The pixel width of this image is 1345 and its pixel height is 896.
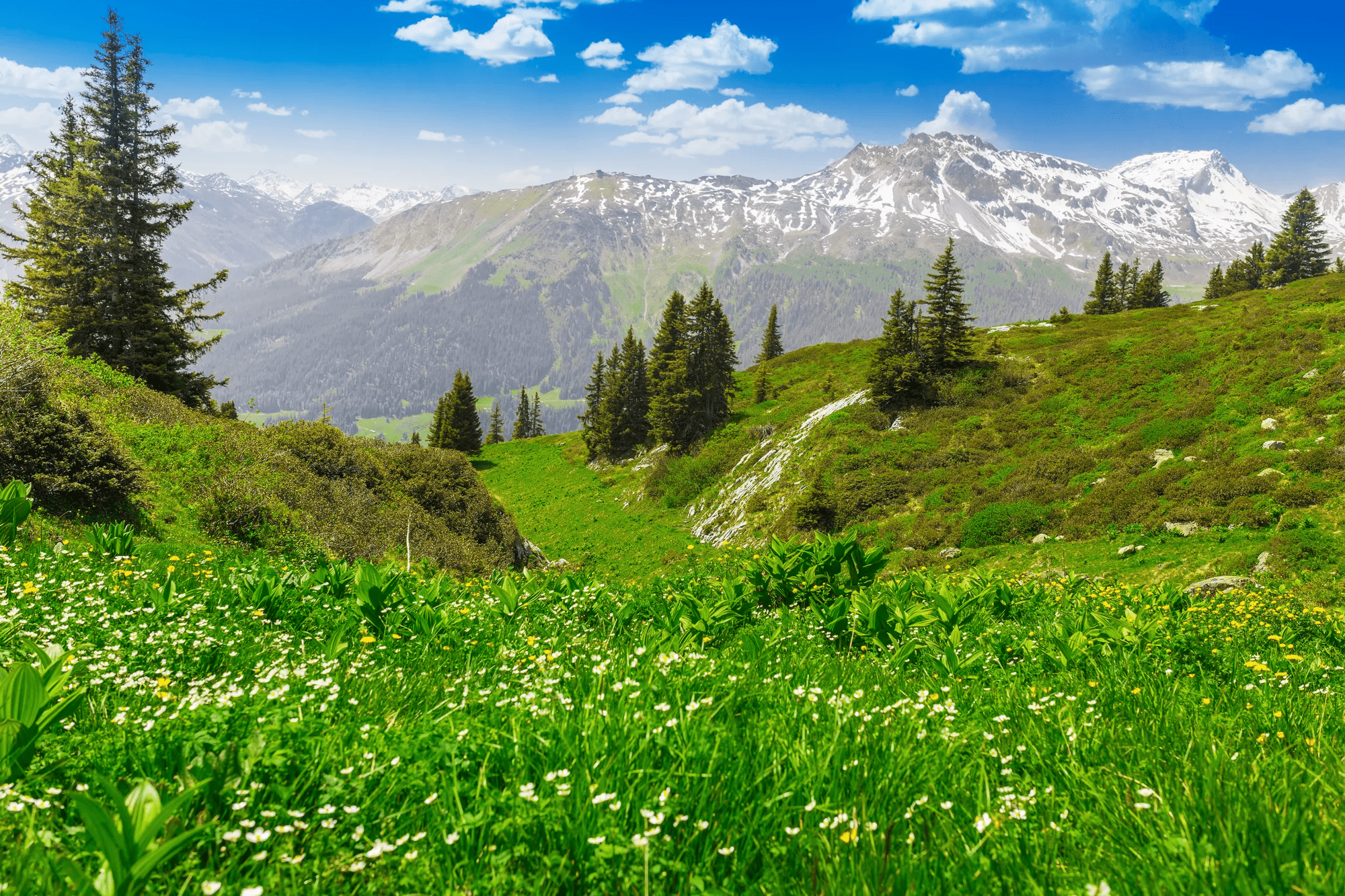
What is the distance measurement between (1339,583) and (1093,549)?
5.71 m

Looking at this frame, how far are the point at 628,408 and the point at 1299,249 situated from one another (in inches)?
3206

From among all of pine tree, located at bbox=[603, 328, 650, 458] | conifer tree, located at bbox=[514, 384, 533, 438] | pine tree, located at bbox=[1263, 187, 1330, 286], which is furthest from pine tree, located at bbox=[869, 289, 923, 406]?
conifer tree, located at bbox=[514, 384, 533, 438]

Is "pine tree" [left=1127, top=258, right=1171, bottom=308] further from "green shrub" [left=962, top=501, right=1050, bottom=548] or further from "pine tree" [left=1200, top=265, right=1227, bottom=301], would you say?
"green shrub" [left=962, top=501, right=1050, bottom=548]

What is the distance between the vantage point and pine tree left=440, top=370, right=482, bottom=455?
72.2 metres

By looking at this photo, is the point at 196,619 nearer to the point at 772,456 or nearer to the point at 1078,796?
the point at 1078,796

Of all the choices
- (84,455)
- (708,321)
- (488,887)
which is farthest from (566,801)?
(708,321)

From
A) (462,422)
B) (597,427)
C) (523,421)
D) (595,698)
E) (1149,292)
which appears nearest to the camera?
(595,698)

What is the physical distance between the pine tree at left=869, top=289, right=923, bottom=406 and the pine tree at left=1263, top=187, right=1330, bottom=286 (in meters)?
67.5

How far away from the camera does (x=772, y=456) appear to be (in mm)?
35688

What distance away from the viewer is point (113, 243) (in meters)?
27.0

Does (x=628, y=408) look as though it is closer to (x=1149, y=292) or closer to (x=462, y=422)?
(x=462, y=422)

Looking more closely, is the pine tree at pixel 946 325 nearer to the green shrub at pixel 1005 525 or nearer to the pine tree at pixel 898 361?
the pine tree at pixel 898 361

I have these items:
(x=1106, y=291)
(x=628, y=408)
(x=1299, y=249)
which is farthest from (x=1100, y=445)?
(x=1299, y=249)

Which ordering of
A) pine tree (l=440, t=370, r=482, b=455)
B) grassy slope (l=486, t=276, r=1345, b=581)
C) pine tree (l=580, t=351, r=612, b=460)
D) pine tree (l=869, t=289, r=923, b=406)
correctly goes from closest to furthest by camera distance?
grassy slope (l=486, t=276, r=1345, b=581), pine tree (l=869, t=289, r=923, b=406), pine tree (l=580, t=351, r=612, b=460), pine tree (l=440, t=370, r=482, b=455)
